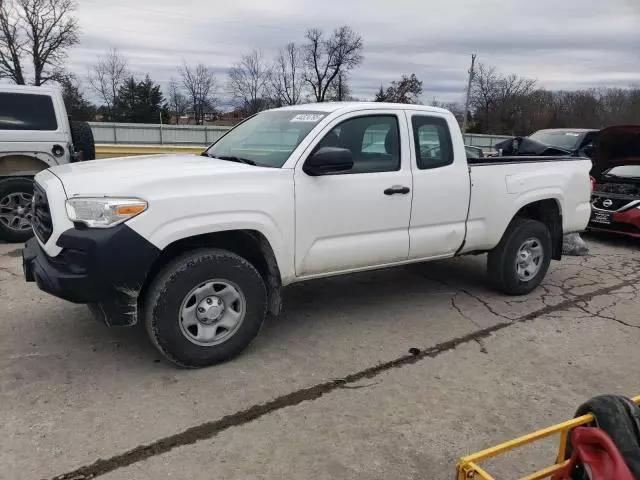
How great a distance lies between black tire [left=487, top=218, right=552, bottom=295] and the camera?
526cm

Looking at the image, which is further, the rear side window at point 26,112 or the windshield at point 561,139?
the windshield at point 561,139

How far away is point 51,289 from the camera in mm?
3289

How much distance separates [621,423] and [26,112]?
299 inches

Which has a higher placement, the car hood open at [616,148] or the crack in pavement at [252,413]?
the car hood open at [616,148]

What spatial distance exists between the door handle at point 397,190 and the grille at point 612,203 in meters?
5.38

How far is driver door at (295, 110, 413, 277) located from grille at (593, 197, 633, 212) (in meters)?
5.30

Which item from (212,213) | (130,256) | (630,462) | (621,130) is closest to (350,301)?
(212,213)

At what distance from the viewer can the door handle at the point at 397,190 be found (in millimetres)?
4275

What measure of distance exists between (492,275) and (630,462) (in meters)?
3.68

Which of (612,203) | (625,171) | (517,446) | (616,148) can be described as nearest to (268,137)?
(517,446)

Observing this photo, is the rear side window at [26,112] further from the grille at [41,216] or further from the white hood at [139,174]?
the grille at [41,216]

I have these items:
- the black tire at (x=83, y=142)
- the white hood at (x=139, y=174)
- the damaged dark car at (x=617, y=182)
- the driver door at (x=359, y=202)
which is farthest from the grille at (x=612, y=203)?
the black tire at (x=83, y=142)

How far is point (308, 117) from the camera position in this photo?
4.32 meters

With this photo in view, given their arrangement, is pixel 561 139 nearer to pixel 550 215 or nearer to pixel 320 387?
pixel 550 215
